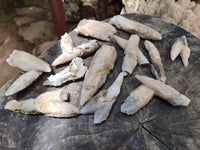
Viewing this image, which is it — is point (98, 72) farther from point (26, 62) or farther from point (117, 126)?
point (26, 62)

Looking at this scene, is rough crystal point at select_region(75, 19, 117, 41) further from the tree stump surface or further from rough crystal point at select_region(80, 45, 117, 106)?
the tree stump surface

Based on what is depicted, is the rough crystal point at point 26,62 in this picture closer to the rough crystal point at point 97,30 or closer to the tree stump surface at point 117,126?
the tree stump surface at point 117,126

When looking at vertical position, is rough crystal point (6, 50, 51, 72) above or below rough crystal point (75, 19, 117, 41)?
below

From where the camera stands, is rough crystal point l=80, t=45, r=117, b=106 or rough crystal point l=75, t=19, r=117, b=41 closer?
rough crystal point l=80, t=45, r=117, b=106

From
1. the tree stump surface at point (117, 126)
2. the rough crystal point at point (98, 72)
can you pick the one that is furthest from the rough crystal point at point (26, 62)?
the rough crystal point at point (98, 72)

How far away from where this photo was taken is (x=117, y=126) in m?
0.84

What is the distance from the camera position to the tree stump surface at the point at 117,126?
2.56ft

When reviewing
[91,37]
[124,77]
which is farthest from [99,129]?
[91,37]

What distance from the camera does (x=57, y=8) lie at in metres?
1.62

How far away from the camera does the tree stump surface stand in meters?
0.78

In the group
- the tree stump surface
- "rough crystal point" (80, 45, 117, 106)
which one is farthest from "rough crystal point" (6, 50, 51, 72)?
"rough crystal point" (80, 45, 117, 106)

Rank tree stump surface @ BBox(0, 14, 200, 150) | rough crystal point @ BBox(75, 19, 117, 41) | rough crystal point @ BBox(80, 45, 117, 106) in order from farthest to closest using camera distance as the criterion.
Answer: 1. rough crystal point @ BBox(75, 19, 117, 41)
2. rough crystal point @ BBox(80, 45, 117, 106)
3. tree stump surface @ BBox(0, 14, 200, 150)

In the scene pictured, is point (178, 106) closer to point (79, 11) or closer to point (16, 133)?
point (16, 133)

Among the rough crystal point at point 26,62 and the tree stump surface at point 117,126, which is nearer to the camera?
the tree stump surface at point 117,126
